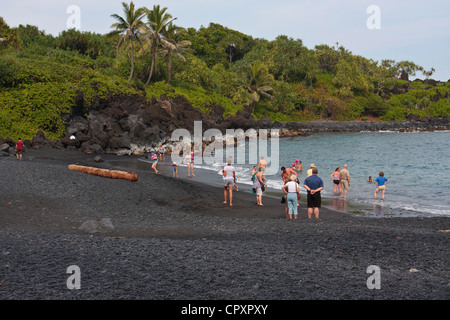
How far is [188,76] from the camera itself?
65.7m

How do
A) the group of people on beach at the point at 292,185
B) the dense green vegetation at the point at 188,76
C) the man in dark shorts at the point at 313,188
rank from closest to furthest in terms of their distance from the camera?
the man in dark shorts at the point at 313,188 < the group of people on beach at the point at 292,185 < the dense green vegetation at the point at 188,76

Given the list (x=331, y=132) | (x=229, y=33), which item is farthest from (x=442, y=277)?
(x=229, y=33)

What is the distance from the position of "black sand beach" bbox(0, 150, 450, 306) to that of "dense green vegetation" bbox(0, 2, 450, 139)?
25425 mm

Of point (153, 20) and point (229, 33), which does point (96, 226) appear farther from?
point (229, 33)

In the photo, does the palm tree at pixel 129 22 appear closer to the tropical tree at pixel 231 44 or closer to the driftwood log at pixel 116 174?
the driftwood log at pixel 116 174

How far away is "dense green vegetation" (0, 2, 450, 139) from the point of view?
120 feet

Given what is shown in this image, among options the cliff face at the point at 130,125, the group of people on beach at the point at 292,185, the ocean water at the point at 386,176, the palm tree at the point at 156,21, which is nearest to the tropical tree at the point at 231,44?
the cliff face at the point at 130,125

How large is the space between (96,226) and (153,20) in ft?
155

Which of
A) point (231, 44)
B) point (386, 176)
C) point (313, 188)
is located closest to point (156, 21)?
point (386, 176)

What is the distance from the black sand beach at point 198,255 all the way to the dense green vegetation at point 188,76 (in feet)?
83.4

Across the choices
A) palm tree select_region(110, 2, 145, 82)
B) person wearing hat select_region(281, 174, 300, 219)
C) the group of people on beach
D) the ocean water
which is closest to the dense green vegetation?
palm tree select_region(110, 2, 145, 82)

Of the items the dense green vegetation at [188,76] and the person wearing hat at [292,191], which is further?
the dense green vegetation at [188,76]

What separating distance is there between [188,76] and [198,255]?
6097cm

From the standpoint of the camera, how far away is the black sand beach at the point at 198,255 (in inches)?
225
